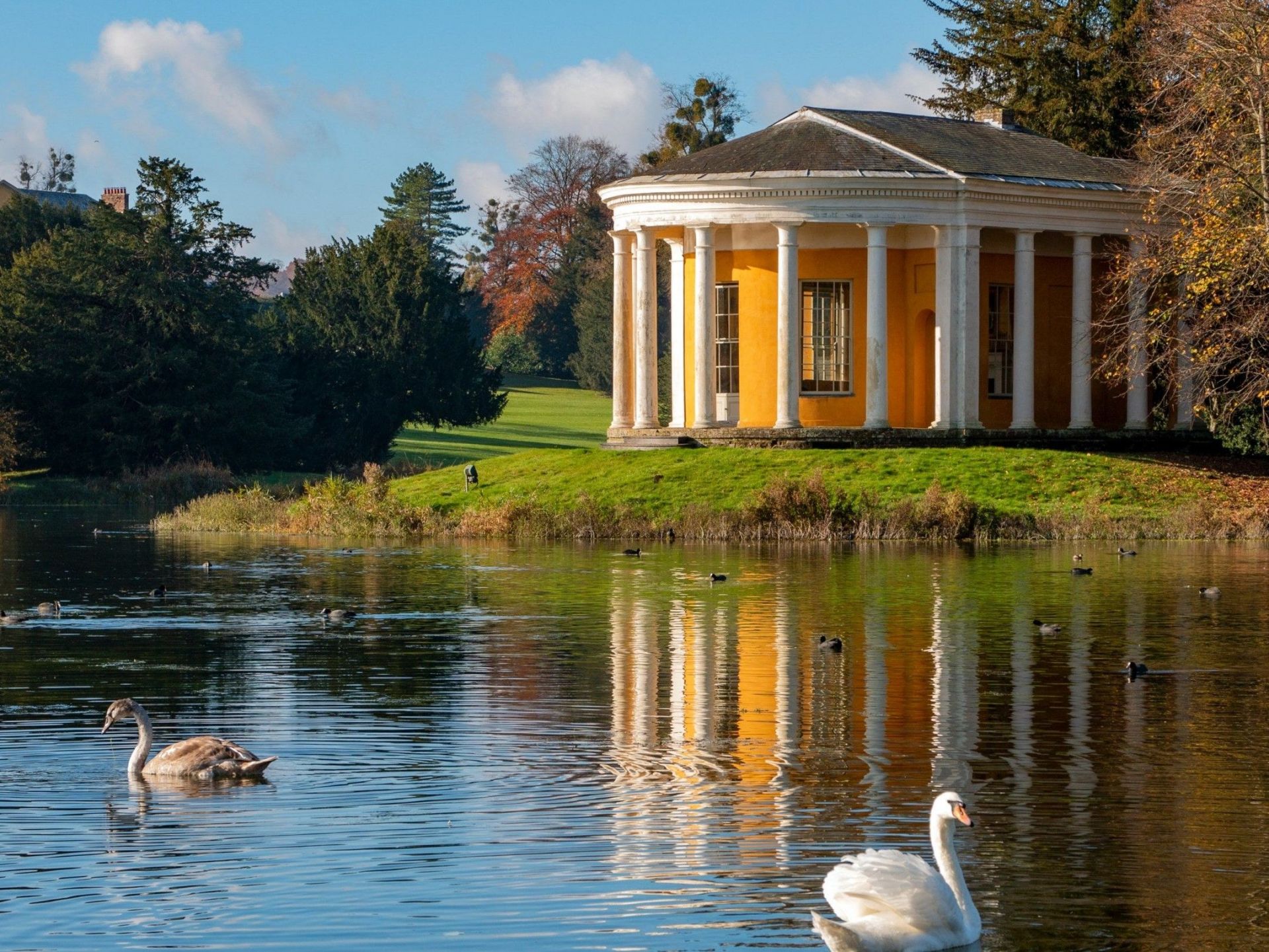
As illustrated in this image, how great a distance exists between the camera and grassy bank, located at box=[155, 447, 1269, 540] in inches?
1764

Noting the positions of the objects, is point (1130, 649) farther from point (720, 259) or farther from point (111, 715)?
point (720, 259)

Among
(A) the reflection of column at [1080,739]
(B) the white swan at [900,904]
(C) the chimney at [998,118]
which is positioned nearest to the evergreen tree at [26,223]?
(C) the chimney at [998,118]

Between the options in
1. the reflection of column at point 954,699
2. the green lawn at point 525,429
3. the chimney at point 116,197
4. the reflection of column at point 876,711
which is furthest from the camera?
the chimney at point 116,197

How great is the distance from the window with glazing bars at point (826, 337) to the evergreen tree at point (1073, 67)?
18.3 m

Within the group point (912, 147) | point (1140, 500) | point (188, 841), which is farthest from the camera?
point (912, 147)

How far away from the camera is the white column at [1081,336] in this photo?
182ft

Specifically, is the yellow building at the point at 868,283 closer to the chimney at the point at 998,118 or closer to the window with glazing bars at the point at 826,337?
the window with glazing bars at the point at 826,337

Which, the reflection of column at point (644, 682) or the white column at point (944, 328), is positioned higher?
the white column at point (944, 328)

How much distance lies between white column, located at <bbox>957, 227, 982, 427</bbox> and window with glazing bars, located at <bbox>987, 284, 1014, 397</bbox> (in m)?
2.09

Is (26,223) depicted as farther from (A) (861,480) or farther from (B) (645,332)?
(A) (861,480)

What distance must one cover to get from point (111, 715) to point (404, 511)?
3257 cm

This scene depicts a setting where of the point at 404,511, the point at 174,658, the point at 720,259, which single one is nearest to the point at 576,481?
the point at 404,511

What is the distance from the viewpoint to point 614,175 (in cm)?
12781

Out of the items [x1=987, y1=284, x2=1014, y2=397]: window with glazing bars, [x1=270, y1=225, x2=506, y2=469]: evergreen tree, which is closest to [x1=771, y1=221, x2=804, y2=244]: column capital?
[x1=987, y1=284, x2=1014, y2=397]: window with glazing bars
